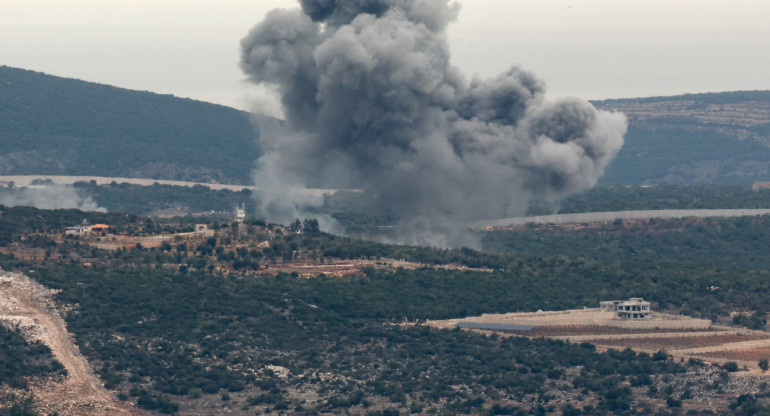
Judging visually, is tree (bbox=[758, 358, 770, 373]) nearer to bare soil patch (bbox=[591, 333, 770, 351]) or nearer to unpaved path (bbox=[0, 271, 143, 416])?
bare soil patch (bbox=[591, 333, 770, 351])

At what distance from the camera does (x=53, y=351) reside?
13138cm

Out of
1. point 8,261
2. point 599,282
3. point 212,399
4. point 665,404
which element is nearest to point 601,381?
point 665,404

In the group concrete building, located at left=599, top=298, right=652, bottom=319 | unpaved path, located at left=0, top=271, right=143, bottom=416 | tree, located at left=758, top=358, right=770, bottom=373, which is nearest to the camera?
unpaved path, located at left=0, top=271, right=143, bottom=416

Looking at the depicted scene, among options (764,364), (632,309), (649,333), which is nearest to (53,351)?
(649,333)

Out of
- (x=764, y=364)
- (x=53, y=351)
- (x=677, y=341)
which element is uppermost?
(x=53, y=351)

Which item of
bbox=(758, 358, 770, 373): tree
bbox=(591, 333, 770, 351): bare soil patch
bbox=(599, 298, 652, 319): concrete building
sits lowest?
bbox=(758, 358, 770, 373): tree

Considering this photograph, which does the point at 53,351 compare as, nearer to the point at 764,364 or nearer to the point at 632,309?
the point at 632,309

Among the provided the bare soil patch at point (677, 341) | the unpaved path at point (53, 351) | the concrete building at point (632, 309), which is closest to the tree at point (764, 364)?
the bare soil patch at point (677, 341)

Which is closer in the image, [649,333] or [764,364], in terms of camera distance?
[764,364]

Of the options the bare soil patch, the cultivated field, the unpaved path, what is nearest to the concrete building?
the cultivated field

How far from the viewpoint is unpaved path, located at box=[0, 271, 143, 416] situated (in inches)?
4796

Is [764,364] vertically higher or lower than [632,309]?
lower

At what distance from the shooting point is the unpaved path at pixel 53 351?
122m

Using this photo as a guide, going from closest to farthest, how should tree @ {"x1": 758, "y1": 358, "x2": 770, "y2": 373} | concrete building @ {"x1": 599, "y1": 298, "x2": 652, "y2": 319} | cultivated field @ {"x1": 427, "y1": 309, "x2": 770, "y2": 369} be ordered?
tree @ {"x1": 758, "y1": 358, "x2": 770, "y2": 373}, cultivated field @ {"x1": 427, "y1": 309, "x2": 770, "y2": 369}, concrete building @ {"x1": 599, "y1": 298, "x2": 652, "y2": 319}
